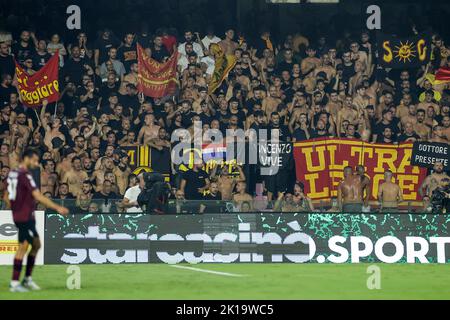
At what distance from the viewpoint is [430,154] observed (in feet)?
84.1

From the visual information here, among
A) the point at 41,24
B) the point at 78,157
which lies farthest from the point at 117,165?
the point at 41,24

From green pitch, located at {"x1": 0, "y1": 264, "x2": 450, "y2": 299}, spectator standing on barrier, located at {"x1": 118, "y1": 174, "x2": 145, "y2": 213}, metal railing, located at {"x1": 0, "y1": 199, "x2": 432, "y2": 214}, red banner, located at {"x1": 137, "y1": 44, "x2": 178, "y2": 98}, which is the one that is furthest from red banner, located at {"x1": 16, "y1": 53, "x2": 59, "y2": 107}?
green pitch, located at {"x1": 0, "y1": 264, "x2": 450, "y2": 299}

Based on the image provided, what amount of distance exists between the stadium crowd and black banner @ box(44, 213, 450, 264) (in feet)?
5.35

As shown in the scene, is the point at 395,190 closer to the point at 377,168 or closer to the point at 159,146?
the point at 377,168

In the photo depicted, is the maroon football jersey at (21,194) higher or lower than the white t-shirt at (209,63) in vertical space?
lower

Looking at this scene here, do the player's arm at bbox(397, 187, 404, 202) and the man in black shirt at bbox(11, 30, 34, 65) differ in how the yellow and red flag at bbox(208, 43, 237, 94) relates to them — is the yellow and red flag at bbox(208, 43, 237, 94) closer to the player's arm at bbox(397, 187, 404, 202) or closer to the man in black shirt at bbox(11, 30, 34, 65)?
the man in black shirt at bbox(11, 30, 34, 65)

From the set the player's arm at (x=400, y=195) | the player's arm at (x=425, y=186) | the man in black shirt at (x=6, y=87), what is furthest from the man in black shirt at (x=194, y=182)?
the man in black shirt at (x=6, y=87)

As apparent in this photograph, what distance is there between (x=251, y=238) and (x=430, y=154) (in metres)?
5.58

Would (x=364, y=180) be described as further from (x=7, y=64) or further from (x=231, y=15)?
(x=7, y=64)

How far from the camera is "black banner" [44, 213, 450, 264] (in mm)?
22344

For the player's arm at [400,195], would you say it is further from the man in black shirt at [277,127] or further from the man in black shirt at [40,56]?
the man in black shirt at [40,56]

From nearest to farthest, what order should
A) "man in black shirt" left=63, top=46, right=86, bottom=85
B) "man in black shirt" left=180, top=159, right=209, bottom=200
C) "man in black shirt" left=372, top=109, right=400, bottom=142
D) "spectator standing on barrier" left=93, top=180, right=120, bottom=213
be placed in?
"spectator standing on barrier" left=93, top=180, right=120, bottom=213 → "man in black shirt" left=180, top=159, right=209, bottom=200 → "man in black shirt" left=372, top=109, right=400, bottom=142 → "man in black shirt" left=63, top=46, right=86, bottom=85

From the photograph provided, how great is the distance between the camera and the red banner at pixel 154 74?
27500 millimetres

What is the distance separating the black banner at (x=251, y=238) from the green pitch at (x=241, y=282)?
1.91 ft
